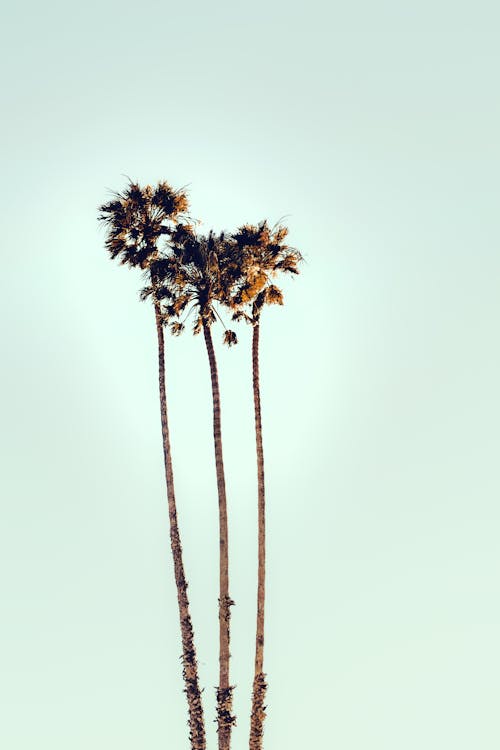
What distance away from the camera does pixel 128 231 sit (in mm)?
44125

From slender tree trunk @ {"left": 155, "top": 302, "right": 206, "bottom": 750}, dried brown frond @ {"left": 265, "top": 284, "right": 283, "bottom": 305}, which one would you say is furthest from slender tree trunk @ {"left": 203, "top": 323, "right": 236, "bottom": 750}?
dried brown frond @ {"left": 265, "top": 284, "right": 283, "bottom": 305}

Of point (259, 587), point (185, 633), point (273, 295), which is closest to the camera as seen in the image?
point (185, 633)

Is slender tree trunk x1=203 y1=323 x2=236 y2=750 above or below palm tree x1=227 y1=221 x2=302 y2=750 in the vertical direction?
below

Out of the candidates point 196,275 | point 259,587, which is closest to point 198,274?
point 196,275

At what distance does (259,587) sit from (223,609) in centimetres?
237

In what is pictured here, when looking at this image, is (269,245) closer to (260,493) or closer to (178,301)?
(178,301)

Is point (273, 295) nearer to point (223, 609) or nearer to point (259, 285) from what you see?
point (259, 285)

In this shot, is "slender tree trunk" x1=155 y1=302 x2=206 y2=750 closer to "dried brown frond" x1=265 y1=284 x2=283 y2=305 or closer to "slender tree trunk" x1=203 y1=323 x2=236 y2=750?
"slender tree trunk" x1=203 y1=323 x2=236 y2=750

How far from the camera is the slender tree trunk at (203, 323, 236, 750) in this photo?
38250mm

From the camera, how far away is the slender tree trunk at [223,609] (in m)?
38.2

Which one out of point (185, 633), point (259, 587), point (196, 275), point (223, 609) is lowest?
point (185, 633)

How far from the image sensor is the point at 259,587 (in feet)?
135

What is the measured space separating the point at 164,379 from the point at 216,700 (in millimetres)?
11758

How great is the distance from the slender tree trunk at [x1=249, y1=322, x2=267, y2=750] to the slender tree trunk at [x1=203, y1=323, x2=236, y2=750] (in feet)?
3.47
